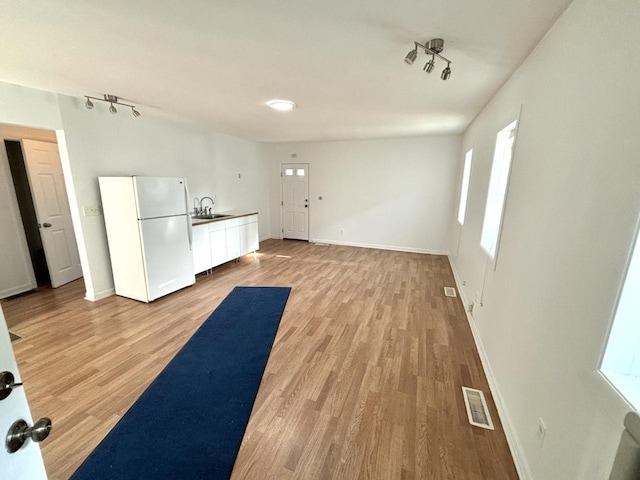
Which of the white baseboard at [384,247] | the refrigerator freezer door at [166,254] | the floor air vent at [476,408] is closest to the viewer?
the floor air vent at [476,408]

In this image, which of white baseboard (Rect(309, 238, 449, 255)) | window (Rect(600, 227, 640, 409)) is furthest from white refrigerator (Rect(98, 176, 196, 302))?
window (Rect(600, 227, 640, 409))

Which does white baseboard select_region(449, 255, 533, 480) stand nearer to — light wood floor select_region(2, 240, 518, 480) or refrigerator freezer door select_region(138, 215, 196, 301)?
light wood floor select_region(2, 240, 518, 480)

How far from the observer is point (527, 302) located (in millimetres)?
1575

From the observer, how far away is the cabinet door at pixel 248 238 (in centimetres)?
521

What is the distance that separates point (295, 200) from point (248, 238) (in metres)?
2.00

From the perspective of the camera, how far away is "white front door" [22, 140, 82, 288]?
362 centimetres

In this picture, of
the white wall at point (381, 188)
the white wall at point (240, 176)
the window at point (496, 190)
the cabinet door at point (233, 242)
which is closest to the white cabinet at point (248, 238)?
the cabinet door at point (233, 242)

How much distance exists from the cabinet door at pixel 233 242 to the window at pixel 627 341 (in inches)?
187

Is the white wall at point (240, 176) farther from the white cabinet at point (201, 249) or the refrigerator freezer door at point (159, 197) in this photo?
the refrigerator freezer door at point (159, 197)

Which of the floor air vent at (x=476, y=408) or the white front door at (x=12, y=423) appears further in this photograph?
the floor air vent at (x=476, y=408)

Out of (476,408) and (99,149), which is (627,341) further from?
(99,149)

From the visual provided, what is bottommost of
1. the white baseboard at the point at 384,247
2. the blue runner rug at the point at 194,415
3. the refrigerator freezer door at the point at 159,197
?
the blue runner rug at the point at 194,415

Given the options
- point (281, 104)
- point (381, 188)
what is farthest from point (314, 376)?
point (381, 188)

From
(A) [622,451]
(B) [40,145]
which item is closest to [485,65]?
(A) [622,451]
